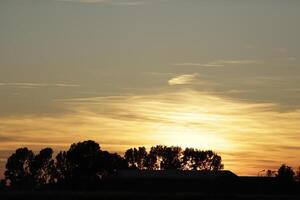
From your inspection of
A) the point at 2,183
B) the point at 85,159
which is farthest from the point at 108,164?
the point at 2,183

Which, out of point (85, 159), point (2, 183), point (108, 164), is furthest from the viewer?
point (2, 183)

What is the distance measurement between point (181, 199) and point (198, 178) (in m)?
54.3

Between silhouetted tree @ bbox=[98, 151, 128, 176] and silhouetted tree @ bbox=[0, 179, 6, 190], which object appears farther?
silhouetted tree @ bbox=[98, 151, 128, 176]

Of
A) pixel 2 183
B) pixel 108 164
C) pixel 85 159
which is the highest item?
pixel 85 159

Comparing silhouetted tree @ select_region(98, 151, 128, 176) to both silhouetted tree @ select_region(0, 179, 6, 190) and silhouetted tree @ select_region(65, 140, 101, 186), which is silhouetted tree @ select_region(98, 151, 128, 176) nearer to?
silhouetted tree @ select_region(65, 140, 101, 186)

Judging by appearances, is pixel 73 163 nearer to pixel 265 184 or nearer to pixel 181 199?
pixel 265 184

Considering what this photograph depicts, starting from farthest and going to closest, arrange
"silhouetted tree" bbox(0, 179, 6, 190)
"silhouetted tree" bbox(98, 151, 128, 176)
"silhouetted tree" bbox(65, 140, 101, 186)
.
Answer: "silhouetted tree" bbox(98, 151, 128, 176) < "silhouetted tree" bbox(65, 140, 101, 186) < "silhouetted tree" bbox(0, 179, 6, 190)

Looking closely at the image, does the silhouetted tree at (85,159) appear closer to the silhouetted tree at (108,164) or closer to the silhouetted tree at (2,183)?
the silhouetted tree at (108,164)

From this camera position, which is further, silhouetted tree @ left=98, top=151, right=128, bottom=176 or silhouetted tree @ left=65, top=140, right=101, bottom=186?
silhouetted tree @ left=98, top=151, right=128, bottom=176

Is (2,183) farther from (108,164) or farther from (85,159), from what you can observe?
(108,164)

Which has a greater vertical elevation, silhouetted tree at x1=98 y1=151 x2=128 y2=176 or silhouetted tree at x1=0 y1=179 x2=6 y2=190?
silhouetted tree at x1=98 y1=151 x2=128 y2=176

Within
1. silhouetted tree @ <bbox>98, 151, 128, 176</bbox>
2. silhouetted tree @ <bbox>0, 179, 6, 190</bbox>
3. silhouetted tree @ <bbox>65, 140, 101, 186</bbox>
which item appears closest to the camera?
silhouetted tree @ <bbox>0, 179, 6, 190</bbox>

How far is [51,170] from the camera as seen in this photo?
18712 cm

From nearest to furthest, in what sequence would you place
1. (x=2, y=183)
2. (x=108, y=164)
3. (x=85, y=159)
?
(x=85, y=159), (x=108, y=164), (x=2, y=183)
